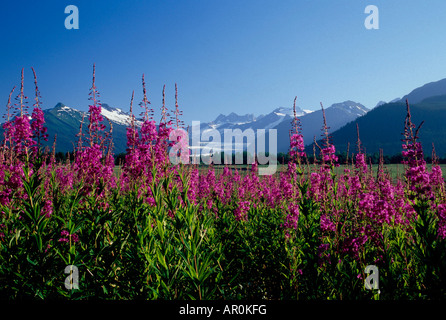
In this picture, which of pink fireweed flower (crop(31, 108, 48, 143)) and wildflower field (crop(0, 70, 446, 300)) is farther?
pink fireweed flower (crop(31, 108, 48, 143))

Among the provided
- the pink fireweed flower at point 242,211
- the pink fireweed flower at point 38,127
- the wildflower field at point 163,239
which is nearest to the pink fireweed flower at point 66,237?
the wildflower field at point 163,239

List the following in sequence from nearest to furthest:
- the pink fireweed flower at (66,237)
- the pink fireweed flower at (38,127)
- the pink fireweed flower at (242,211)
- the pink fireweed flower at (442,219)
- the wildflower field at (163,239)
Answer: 1. the wildflower field at (163,239)
2. the pink fireweed flower at (442,219)
3. the pink fireweed flower at (66,237)
4. the pink fireweed flower at (38,127)
5. the pink fireweed flower at (242,211)

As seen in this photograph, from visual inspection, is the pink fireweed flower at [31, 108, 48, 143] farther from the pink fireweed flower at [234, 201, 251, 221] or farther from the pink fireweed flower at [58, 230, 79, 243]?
the pink fireweed flower at [234, 201, 251, 221]

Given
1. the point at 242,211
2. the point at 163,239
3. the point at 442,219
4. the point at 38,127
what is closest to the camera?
the point at 163,239

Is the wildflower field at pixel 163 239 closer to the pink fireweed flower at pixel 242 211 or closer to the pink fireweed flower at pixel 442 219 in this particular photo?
the pink fireweed flower at pixel 442 219

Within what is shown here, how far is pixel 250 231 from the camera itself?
662 cm

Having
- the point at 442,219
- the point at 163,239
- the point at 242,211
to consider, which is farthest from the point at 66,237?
the point at 442,219

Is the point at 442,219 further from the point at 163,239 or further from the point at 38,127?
the point at 38,127

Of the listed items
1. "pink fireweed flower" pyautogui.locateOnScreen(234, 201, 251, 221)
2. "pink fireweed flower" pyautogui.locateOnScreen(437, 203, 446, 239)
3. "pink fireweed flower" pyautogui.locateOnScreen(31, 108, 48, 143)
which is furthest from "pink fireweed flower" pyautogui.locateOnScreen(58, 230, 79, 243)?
"pink fireweed flower" pyautogui.locateOnScreen(437, 203, 446, 239)
